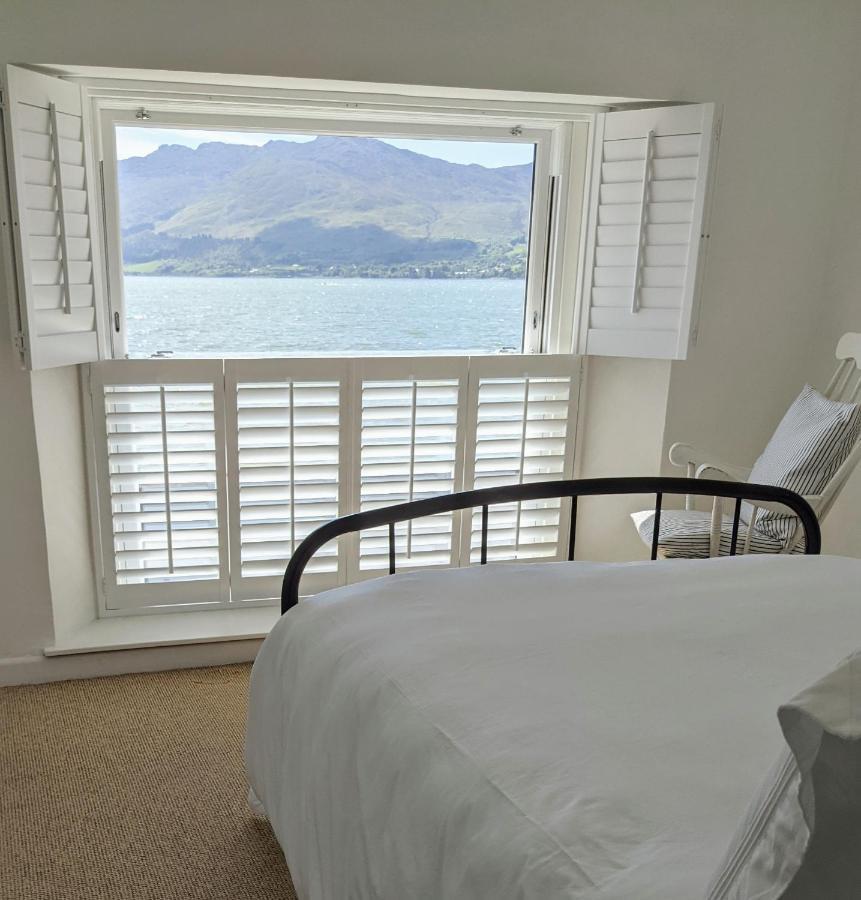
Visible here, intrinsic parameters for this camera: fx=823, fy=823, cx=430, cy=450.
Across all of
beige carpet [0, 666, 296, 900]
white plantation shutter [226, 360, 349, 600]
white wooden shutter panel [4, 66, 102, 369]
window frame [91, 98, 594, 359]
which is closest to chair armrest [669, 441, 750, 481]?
window frame [91, 98, 594, 359]

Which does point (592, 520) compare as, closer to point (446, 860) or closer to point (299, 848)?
point (299, 848)

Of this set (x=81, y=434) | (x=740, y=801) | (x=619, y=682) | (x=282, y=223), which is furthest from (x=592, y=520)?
(x=740, y=801)

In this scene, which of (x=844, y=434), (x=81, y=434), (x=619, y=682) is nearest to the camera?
(x=619, y=682)

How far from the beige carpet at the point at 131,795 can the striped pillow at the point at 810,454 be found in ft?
5.73

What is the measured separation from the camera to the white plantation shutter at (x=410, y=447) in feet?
9.61

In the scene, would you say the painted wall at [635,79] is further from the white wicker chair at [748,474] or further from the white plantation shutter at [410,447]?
the white plantation shutter at [410,447]

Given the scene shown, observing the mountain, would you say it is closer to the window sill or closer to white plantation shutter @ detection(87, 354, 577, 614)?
white plantation shutter @ detection(87, 354, 577, 614)

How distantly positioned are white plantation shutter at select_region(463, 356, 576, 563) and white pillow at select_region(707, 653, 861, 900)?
2392 millimetres

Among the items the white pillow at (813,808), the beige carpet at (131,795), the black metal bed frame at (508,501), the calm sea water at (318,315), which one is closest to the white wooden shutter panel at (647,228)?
the calm sea water at (318,315)

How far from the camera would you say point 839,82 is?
288 cm

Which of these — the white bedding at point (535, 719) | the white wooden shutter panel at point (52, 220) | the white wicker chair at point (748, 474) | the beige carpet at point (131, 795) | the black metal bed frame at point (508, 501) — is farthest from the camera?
the white wicker chair at point (748, 474)

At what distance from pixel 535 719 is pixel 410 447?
1925 mm

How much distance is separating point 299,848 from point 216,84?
7.33 ft

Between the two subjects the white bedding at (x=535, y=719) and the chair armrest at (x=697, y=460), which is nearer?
the white bedding at (x=535, y=719)
